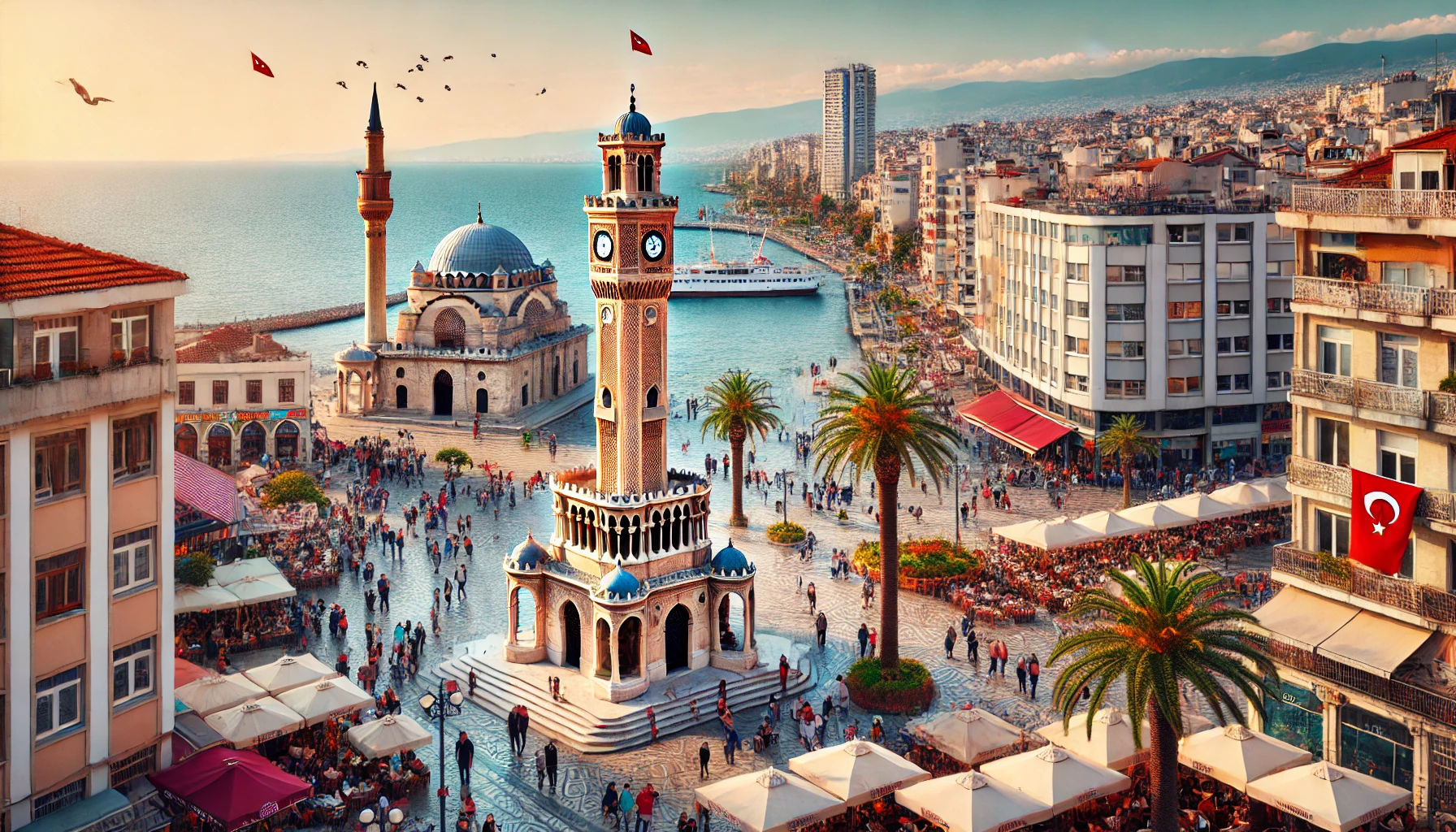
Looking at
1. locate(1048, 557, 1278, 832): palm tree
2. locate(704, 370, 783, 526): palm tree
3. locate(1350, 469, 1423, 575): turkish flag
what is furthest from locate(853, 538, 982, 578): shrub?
locate(1048, 557, 1278, 832): palm tree

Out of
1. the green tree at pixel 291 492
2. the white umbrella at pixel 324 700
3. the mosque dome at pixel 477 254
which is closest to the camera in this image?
the white umbrella at pixel 324 700

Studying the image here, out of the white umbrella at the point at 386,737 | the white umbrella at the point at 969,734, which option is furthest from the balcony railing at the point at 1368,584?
the white umbrella at the point at 386,737

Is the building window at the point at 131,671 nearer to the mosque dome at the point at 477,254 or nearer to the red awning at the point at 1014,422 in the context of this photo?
the red awning at the point at 1014,422

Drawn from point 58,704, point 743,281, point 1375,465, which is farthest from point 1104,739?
point 743,281

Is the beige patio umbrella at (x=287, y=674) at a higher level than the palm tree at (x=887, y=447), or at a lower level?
lower

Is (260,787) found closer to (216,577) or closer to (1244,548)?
(216,577)

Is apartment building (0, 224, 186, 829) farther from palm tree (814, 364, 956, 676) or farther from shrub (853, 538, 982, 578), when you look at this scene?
shrub (853, 538, 982, 578)
